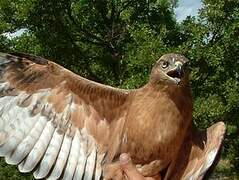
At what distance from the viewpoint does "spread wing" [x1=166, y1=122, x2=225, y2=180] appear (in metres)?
4.22

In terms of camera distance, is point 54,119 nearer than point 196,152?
No

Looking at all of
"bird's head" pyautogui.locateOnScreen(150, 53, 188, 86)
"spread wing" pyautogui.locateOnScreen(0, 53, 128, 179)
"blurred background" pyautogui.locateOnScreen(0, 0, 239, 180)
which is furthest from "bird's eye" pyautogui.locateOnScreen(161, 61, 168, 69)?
"blurred background" pyautogui.locateOnScreen(0, 0, 239, 180)

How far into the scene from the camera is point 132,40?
13562 millimetres

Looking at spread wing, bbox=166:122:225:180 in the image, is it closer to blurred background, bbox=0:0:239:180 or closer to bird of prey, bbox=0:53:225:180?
bird of prey, bbox=0:53:225:180

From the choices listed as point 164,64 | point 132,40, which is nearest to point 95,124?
point 164,64

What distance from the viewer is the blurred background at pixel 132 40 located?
40.9ft

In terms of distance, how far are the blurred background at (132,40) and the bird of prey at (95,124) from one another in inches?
267

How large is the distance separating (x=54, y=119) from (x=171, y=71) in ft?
3.59

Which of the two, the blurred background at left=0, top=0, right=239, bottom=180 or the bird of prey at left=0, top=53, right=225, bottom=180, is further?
the blurred background at left=0, top=0, right=239, bottom=180

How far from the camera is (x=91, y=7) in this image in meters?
14.2

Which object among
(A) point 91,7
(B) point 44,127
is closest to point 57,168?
(B) point 44,127

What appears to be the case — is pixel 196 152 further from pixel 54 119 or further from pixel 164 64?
pixel 54 119

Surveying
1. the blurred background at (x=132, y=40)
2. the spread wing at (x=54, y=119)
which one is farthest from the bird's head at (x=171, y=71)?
the blurred background at (x=132, y=40)

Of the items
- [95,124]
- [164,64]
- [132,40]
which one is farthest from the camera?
[132,40]
